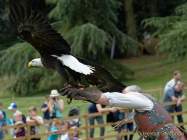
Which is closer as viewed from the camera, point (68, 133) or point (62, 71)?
point (62, 71)

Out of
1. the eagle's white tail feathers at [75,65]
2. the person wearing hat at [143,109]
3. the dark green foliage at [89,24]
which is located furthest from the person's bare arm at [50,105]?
the dark green foliage at [89,24]

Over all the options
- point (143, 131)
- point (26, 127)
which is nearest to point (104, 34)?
point (26, 127)

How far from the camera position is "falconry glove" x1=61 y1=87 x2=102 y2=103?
18.9 feet

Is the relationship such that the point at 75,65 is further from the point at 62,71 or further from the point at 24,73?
the point at 24,73

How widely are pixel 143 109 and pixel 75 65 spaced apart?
2.13 meters

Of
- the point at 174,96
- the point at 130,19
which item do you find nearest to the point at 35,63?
the point at 174,96

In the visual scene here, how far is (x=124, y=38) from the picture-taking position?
1105 inches

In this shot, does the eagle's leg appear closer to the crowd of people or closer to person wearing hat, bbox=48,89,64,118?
the crowd of people

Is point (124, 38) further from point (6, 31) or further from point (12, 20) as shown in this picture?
point (12, 20)

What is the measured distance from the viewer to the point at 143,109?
20.5 ft

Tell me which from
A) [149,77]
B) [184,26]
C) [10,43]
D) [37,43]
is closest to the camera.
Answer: [37,43]

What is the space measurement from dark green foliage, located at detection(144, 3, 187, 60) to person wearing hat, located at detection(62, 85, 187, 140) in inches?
737

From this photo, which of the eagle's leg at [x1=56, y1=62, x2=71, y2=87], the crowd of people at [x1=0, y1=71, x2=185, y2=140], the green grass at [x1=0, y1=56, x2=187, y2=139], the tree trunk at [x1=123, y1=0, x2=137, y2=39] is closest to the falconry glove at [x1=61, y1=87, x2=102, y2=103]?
the eagle's leg at [x1=56, y1=62, x2=71, y2=87]

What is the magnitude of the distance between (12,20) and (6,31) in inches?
905
